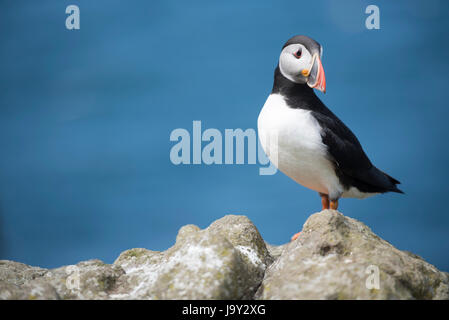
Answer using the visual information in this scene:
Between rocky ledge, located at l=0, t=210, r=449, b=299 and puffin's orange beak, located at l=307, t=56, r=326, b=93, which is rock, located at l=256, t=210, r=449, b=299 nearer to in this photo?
rocky ledge, located at l=0, t=210, r=449, b=299

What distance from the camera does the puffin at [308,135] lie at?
12.1ft

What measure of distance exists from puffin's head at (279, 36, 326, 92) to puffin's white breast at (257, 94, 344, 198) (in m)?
0.23

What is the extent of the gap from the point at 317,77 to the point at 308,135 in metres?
0.45

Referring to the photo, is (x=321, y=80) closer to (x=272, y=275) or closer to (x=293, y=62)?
(x=293, y=62)

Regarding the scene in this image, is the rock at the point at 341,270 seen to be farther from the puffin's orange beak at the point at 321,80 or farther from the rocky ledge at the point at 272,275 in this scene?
the puffin's orange beak at the point at 321,80

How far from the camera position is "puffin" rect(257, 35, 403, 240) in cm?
369

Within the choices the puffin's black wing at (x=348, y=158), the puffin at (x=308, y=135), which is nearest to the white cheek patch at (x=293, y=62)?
the puffin at (x=308, y=135)

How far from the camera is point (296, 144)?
3.70m

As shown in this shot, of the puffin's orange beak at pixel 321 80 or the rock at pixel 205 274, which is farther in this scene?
the puffin's orange beak at pixel 321 80

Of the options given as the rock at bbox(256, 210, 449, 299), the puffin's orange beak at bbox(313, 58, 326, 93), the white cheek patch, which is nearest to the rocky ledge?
the rock at bbox(256, 210, 449, 299)

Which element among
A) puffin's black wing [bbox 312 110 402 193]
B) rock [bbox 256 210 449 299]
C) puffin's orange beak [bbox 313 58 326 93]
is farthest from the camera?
puffin's black wing [bbox 312 110 402 193]
